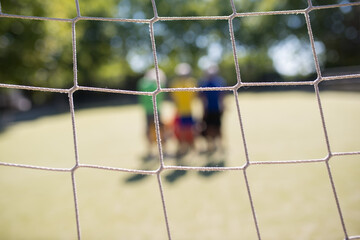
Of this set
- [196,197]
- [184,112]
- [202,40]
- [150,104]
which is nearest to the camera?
[196,197]

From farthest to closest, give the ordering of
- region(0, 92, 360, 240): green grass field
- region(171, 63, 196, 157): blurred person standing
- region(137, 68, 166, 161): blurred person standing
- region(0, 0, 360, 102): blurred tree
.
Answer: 1. region(0, 0, 360, 102): blurred tree
2. region(171, 63, 196, 157): blurred person standing
3. region(137, 68, 166, 161): blurred person standing
4. region(0, 92, 360, 240): green grass field

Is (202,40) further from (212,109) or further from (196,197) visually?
(196,197)

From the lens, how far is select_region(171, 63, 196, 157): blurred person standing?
4.49 m

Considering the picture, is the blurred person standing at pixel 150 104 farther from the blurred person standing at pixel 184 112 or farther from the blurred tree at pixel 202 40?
the blurred tree at pixel 202 40

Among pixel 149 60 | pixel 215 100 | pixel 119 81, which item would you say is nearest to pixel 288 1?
pixel 149 60

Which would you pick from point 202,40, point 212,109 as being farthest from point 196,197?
point 202,40

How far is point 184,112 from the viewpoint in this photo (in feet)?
15.3

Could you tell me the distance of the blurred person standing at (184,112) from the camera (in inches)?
177

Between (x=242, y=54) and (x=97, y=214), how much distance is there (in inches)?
919

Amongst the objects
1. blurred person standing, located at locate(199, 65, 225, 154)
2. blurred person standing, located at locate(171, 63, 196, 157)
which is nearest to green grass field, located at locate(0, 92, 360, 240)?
blurred person standing, located at locate(171, 63, 196, 157)

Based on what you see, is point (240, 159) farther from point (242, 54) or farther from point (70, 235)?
point (242, 54)

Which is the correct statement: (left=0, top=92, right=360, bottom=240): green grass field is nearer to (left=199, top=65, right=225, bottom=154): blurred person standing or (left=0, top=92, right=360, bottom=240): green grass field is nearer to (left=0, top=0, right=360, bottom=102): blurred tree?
(left=199, top=65, right=225, bottom=154): blurred person standing

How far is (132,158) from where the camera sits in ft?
16.0

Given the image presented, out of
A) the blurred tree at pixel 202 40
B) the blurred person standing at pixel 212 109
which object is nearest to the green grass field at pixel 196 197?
the blurred person standing at pixel 212 109
